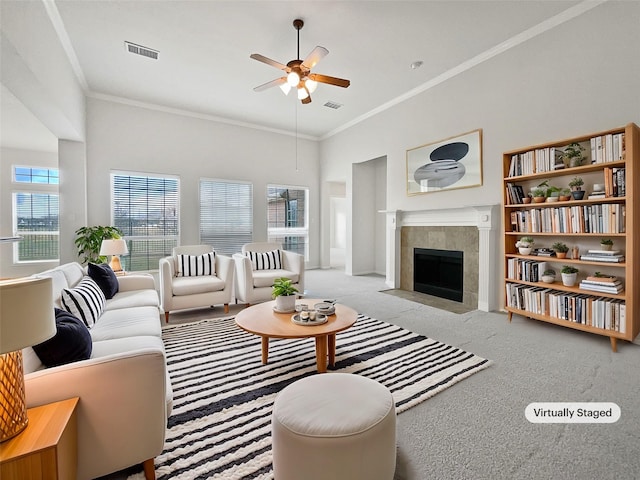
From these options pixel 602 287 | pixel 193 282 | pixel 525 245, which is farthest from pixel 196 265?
pixel 602 287

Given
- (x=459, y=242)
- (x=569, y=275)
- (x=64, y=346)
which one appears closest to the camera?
(x=64, y=346)

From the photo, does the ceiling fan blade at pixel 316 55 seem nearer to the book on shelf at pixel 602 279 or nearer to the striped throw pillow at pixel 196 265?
the striped throw pillow at pixel 196 265

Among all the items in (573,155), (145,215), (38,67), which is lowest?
(145,215)

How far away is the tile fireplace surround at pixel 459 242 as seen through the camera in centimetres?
372

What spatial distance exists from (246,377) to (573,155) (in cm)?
359

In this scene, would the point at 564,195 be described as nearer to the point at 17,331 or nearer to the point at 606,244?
the point at 606,244

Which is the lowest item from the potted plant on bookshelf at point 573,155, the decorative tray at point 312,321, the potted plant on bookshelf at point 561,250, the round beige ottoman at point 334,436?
the round beige ottoman at point 334,436

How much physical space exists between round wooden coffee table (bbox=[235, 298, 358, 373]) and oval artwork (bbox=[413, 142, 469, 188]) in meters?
2.82

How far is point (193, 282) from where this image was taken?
11.9ft

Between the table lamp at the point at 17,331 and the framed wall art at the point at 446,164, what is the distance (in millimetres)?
4330

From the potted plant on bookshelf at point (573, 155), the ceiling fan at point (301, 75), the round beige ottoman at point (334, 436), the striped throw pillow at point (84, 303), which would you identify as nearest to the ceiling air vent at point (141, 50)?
the ceiling fan at point (301, 75)

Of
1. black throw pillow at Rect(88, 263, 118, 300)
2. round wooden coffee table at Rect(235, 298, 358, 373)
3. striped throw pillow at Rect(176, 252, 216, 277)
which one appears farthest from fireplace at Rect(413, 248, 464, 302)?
black throw pillow at Rect(88, 263, 118, 300)

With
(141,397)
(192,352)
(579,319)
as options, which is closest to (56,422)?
(141,397)

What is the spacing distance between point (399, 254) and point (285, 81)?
3370 millimetres
